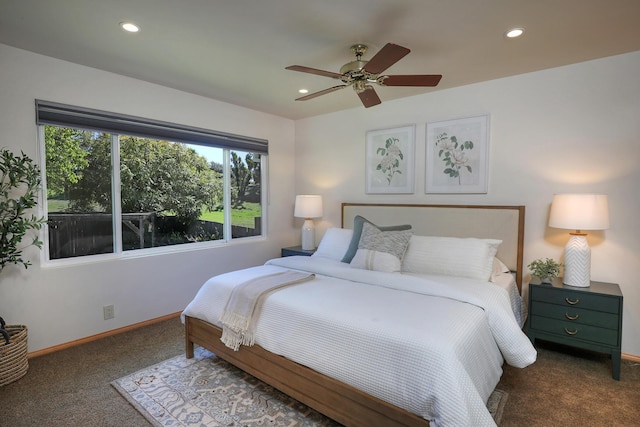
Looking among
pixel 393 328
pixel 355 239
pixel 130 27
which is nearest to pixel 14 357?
pixel 130 27

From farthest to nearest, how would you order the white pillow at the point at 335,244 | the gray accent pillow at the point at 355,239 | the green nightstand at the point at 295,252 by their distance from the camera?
the green nightstand at the point at 295,252 < the white pillow at the point at 335,244 < the gray accent pillow at the point at 355,239

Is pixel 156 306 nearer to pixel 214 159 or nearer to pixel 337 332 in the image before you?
pixel 214 159

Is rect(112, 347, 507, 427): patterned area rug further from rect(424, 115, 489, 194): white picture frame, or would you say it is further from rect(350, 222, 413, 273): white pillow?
rect(424, 115, 489, 194): white picture frame

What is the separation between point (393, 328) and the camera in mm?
1651

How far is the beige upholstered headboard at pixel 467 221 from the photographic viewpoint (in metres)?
3.01

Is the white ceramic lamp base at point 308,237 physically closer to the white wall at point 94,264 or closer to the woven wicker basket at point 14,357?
the white wall at point 94,264

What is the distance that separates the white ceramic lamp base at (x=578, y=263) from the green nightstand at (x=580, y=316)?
7cm

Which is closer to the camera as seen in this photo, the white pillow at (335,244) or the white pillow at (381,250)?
the white pillow at (381,250)

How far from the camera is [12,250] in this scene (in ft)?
7.70

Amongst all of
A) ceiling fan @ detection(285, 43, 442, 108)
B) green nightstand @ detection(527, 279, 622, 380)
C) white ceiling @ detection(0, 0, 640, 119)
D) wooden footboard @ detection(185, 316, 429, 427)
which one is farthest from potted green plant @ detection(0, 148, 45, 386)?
green nightstand @ detection(527, 279, 622, 380)

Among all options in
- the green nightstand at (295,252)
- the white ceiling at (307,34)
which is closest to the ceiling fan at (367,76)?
the white ceiling at (307,34)

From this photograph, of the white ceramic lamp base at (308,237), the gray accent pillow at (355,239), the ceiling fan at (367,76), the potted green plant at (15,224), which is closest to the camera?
the ceiling fan at (367,76)

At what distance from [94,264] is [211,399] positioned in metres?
1.77

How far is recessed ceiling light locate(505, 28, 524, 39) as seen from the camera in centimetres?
215
